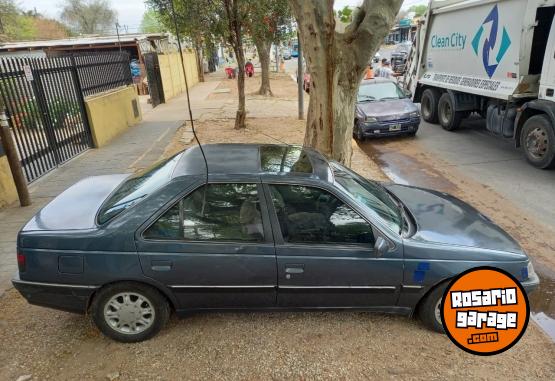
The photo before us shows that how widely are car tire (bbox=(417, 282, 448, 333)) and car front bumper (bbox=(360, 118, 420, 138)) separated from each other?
23.5 feet

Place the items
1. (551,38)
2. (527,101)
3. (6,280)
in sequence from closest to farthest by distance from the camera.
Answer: (6,280), (551,38), (527,101)

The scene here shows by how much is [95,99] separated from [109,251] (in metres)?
8.22

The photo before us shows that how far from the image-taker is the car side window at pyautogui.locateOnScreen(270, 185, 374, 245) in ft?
9.70

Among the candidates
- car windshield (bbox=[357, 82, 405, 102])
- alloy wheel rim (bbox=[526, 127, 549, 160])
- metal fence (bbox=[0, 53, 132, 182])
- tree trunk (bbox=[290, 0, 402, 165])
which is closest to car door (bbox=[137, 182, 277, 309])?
tree trunk (bbox=[290, 0, 402, 165])

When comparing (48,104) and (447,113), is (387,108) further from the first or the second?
(48,104)

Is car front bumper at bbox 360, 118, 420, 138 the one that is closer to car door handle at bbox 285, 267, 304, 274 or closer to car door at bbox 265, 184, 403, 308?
car door at bbox 265, 184, 403, 308

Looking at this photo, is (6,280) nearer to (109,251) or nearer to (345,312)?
(109,251)

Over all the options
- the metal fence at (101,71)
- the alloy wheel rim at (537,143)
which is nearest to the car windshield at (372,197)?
the alloy wheel rim at (537,143)

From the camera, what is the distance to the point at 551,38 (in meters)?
6.89

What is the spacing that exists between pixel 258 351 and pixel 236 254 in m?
0.80

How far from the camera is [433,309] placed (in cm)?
314

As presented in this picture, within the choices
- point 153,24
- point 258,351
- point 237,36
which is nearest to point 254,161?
point 258,351

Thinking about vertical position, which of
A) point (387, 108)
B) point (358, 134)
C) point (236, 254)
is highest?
point (236, 254)

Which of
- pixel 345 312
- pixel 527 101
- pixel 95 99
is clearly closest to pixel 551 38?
pixel 527 101
